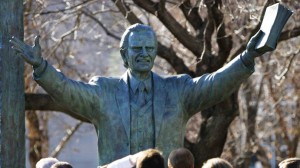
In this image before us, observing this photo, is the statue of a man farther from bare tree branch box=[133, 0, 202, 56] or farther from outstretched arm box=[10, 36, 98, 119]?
bare tree branch box=[133, 0, 202, 56]

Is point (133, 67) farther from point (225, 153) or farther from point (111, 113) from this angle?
point (225, 153)

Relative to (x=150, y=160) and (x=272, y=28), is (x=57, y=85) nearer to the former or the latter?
(x=150, y=160)

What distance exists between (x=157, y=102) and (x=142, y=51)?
0.44 metres

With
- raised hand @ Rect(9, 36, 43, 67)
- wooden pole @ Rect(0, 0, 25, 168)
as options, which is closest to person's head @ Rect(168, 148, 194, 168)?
raised hand @ Rect(9, 36, 43, 67)

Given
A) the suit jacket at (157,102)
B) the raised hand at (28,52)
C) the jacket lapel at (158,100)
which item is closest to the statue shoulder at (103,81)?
the suit jacket at (157,102)

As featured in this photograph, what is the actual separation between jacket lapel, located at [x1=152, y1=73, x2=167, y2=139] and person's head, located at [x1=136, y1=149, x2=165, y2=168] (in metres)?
1.53

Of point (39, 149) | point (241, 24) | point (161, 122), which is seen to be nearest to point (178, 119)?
point (161, 122)

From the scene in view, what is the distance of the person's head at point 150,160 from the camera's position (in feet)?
32.6

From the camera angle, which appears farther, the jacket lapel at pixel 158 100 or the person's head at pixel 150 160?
the jacket lapel at pixel 158 100

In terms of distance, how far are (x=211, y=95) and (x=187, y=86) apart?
9.0 inches

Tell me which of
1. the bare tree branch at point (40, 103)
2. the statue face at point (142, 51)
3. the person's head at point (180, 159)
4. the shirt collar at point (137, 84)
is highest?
the statue face at point (142, 51)

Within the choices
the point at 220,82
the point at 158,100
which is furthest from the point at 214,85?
the point at 158,100

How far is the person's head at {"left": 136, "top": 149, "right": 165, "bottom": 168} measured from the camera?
9.92 meters

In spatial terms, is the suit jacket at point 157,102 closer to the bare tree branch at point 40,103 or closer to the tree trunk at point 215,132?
the tree trunk at point 215,132
